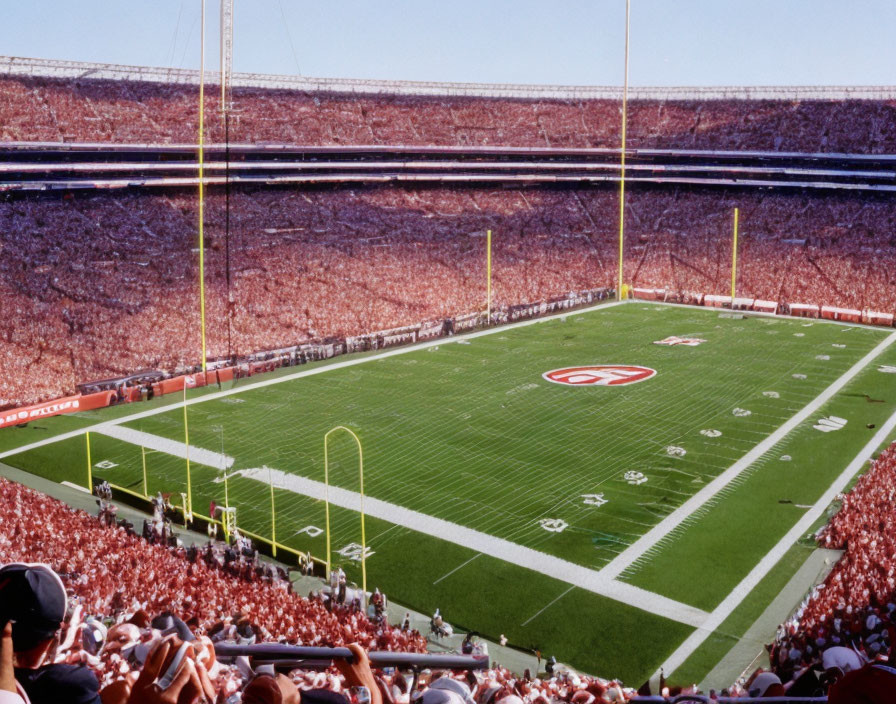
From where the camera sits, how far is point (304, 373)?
27.8 m

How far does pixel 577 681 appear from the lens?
8461 mm

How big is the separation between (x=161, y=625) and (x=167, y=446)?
632 inches

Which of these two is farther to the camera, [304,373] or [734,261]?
[734,261]

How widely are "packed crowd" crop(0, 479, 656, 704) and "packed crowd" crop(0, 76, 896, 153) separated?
79.1ft

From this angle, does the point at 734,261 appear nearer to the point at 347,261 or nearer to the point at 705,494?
the point at 347,261

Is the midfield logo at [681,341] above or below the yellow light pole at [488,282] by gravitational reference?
below

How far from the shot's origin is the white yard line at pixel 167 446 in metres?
19.8

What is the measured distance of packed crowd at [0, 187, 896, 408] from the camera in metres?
28.8

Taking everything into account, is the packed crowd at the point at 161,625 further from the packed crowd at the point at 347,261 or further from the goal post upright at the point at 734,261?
the goal post upright at the point at 734,261

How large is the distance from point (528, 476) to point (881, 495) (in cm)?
669

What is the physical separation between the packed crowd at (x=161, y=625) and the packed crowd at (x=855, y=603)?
2163mm

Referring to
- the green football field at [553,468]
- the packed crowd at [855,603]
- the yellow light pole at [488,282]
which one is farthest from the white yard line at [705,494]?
the yellow light pole at [488,282]

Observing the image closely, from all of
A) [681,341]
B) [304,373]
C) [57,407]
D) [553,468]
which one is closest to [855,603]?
[553,468]

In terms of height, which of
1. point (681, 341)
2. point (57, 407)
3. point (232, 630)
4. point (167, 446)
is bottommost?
point (167, 446)
